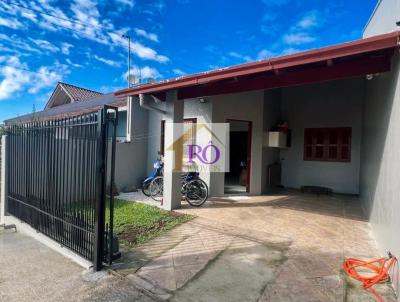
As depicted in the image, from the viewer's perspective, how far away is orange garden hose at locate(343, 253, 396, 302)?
3.05 metres

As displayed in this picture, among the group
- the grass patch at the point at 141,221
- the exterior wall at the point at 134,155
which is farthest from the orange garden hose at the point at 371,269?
the exterior wall at the point at 134,155

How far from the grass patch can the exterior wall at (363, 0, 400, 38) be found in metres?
4.68

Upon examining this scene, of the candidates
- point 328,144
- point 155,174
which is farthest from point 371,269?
point 328,144

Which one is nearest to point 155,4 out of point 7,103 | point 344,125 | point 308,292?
point 344,125

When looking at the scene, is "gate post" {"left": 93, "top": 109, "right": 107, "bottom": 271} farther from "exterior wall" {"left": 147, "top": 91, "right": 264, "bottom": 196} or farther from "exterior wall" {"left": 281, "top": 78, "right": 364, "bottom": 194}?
"exterior wall" {"left": 281, "top": 78, "right": 364, "bottom": 194}

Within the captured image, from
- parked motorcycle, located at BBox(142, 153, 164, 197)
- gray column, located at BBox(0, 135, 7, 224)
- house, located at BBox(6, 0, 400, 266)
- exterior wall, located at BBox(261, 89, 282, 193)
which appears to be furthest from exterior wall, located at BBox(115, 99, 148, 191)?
exterior wall, located at BBox(261, 89, 282, 193)

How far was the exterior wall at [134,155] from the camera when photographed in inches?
323

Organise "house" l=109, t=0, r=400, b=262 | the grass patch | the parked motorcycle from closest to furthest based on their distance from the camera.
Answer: "house" l=109, t=0, r=400, b=262, the grass patch, the parked motorcycle

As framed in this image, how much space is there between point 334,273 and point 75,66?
16.7 m

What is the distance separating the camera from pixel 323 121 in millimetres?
9133

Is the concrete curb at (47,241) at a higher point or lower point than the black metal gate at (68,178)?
lower

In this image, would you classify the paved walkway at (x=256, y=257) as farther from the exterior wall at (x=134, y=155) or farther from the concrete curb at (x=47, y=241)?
the exterior wall at (x=134, y=155)

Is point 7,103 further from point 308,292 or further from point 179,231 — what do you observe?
point 308,292

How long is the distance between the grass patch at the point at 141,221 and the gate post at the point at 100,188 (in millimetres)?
812
